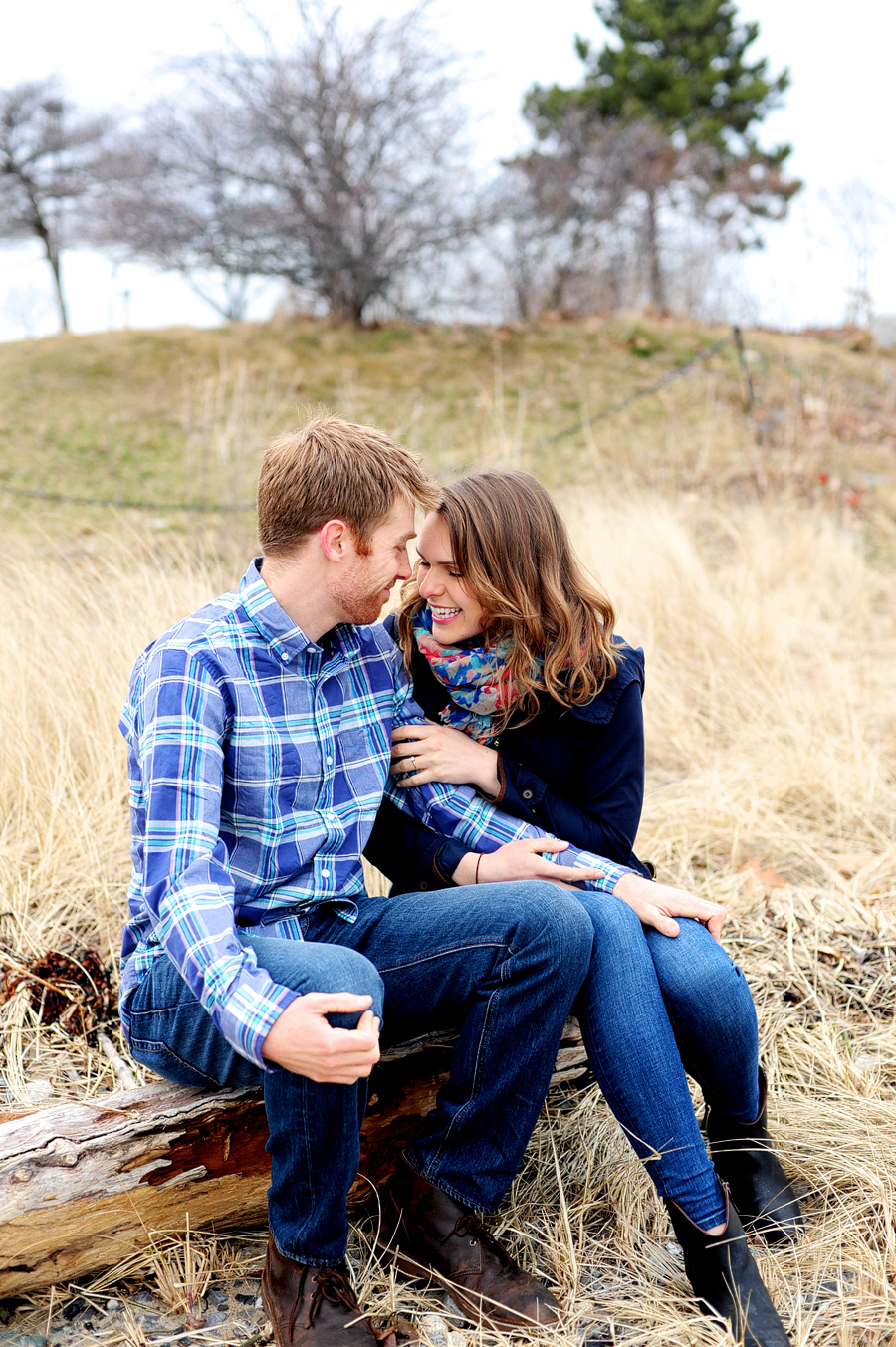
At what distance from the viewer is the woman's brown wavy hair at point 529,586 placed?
2.01m

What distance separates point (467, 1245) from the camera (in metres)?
1.75

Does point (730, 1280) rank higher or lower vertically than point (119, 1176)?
lower

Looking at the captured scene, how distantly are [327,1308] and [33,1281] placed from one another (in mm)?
525

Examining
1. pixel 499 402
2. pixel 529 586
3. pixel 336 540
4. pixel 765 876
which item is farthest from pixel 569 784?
pixel 499 402

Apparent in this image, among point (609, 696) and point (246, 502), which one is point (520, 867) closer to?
point (609, 696)

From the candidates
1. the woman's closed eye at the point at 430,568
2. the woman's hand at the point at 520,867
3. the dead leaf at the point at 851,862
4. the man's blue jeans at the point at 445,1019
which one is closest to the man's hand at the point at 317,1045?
the man's blue jeans at the point at 445,1019

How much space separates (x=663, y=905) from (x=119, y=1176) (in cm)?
109

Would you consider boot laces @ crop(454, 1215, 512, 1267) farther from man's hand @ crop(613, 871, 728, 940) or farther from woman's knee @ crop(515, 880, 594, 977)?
man's hand @ crop(613, 871, 728, 940)

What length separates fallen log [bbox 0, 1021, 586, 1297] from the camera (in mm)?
1663

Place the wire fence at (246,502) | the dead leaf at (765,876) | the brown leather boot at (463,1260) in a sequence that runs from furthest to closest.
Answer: the wire fence at (246,502), the dead leaf at (765,876), the brown leather boot at (463,1260)

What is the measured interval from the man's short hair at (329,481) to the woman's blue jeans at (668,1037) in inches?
33.2

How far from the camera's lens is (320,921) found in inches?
73.8

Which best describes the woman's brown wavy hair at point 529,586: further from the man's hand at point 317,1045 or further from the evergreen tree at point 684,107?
the evergreen tree at point 684,107

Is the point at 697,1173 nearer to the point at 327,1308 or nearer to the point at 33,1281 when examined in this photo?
the point at 327,1308
